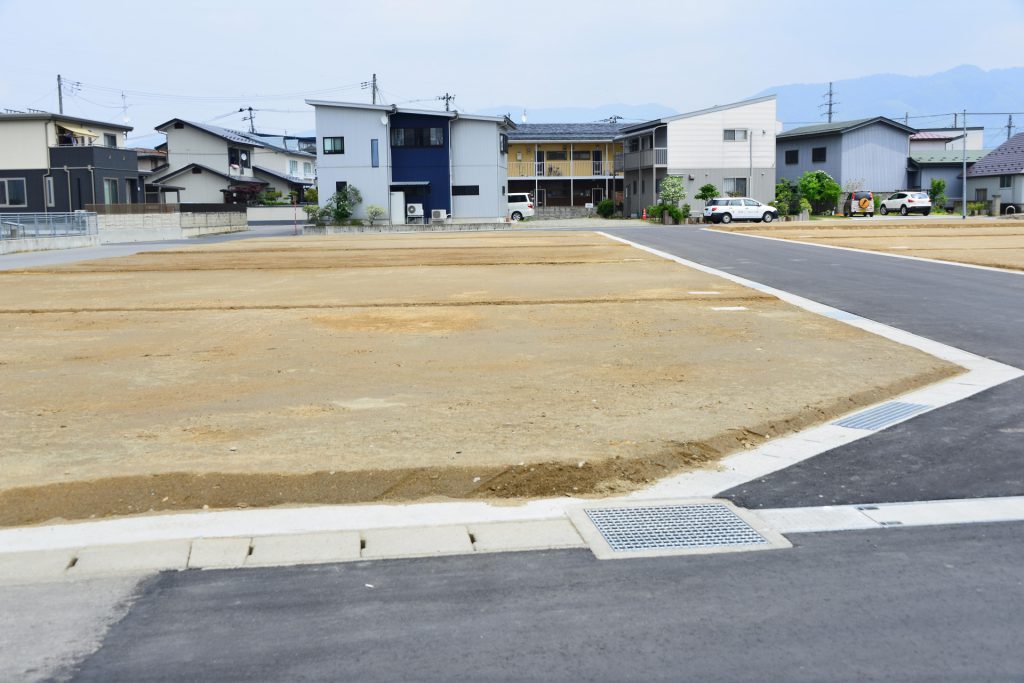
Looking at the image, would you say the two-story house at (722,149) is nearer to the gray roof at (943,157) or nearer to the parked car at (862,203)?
the parked car at (862,203)

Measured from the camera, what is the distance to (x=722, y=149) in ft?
213

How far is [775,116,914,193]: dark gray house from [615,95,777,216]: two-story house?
5.54m

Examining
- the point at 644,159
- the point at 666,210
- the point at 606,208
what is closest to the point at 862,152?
the point at 644,159

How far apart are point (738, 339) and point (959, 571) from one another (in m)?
7.46

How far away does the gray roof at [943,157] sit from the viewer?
229 ft

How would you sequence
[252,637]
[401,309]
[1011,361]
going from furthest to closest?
[401,309] → [1011,361] → [252,637]

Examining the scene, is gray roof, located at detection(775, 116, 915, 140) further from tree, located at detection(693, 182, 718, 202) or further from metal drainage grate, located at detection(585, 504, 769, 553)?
metal drainage grate, located at detection(585, 504, 769, 553)

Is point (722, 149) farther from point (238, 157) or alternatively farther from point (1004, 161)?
point (238, 157)

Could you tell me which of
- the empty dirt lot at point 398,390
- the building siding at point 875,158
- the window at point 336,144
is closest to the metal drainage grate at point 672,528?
the empty dirt lot at point 398,390

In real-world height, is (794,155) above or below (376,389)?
above

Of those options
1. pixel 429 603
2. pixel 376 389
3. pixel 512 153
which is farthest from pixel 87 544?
pixel 512 153

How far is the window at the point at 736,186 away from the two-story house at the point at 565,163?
11.0m

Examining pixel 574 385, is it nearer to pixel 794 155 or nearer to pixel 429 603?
pixel 429 603

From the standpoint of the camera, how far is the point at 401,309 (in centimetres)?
1578
